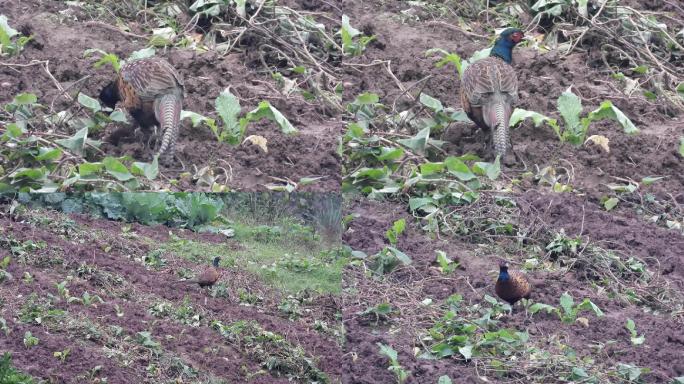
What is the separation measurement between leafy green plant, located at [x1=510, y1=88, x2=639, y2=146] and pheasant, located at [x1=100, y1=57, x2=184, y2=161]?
2.60 m

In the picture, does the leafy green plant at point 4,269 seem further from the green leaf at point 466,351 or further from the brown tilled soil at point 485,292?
the green leaf at point 466,351

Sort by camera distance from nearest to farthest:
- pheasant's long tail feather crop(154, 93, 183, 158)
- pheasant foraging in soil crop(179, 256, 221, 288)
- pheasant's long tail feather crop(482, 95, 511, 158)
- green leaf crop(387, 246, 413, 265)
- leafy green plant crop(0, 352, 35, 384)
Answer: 1. leafy green plant crop(0, 352, 35, 384)
2. pheasant foraging in soil crop(179, 256, 221, 288)
3. green leaf crop(387, 246, 413, 265)
4. pheasant's long tail feather crop(154, 93, 183, 158)
5. pheasant's long tail feather crop(482, 95, 511, 158)

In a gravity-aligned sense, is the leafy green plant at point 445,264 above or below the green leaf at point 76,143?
below

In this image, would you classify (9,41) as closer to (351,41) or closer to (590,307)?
(351,41)

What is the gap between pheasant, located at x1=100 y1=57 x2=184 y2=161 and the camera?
762 cm

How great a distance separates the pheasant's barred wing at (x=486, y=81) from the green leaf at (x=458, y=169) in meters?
0.67

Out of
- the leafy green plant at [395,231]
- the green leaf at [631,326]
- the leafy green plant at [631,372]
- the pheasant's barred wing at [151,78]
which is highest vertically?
the pheasant's barred wing at [151,78]

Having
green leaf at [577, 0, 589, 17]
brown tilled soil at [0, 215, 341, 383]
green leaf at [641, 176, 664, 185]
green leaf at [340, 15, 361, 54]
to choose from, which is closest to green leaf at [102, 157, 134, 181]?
brown tilled soil at [0, 215, 341, 383]

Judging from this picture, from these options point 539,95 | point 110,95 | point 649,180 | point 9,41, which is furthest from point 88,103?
point 649,180

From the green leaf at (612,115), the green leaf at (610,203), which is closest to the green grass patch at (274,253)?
the green leaf at (610,203)

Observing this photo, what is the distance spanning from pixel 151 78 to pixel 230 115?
64 centimetres

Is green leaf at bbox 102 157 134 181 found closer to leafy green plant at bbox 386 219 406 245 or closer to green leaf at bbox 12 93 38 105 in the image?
green leaf at bbox 12 93 38 105

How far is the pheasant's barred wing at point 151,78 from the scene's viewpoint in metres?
7.71

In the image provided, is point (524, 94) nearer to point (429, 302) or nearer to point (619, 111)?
point (619, 111)
